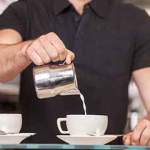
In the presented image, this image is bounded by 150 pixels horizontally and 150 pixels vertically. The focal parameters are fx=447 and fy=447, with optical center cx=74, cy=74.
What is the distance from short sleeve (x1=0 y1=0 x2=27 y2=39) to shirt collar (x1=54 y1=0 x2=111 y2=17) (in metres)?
0.09

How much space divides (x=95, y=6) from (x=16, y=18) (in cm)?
23

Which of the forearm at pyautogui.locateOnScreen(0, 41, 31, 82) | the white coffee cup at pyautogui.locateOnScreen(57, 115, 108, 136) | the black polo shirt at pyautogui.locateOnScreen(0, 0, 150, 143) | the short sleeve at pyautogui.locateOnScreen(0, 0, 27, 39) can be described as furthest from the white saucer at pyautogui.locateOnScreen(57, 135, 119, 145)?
the short sleeve at pyautogui.locateOnScreen(0, 0, 27, 39)

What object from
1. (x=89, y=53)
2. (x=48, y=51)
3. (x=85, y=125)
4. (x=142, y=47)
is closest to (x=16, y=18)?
(x=89, y=53)

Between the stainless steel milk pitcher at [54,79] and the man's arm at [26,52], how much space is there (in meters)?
0.03

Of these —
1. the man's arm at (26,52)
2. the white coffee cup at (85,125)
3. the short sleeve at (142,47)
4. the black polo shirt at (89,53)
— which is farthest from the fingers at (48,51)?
the short sleeve at (142,47)

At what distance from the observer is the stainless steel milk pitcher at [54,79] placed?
28.9 inches

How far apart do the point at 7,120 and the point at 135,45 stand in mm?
588

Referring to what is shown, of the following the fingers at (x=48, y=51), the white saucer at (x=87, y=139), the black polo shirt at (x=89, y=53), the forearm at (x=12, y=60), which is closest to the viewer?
the white saucer at (x=87, y=139)

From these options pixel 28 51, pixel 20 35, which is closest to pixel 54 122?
pixel 20 35

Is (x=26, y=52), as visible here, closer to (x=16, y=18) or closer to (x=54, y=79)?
(x=54, y=79)

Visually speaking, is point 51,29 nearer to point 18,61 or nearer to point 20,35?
point 20,35

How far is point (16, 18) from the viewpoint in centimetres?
124

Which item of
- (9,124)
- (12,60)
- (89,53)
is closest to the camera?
(9,124)

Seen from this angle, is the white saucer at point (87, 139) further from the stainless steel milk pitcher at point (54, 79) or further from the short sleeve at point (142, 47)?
the short sleeve at point (142, 47)
